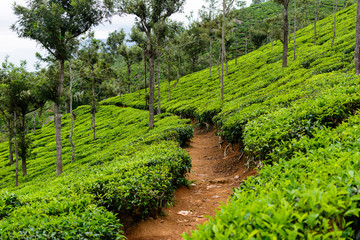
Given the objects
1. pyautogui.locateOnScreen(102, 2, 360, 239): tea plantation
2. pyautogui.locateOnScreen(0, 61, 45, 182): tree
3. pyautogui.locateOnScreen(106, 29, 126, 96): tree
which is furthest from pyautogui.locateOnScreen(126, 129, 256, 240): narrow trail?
pyautogui.locateOnScreen(106, 29, 126, 96): tree

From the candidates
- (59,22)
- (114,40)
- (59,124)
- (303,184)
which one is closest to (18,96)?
(59,124)

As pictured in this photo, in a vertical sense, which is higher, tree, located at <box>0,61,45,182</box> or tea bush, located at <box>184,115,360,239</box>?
tree, located at <box>0,61,45,182</box>

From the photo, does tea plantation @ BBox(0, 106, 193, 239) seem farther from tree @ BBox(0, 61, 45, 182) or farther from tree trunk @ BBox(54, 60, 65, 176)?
tree @ BBox(0, 61, 45, 182)

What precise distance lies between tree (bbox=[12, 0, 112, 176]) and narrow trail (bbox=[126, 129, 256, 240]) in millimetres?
12150

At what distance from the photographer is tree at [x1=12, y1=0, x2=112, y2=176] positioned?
1409 centimetres

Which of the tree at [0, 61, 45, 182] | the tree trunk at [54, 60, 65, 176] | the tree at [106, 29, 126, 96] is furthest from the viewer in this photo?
the tree at [106, 29, 126, 96]

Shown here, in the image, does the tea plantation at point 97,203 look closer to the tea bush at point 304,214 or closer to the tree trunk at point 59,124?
the tea bush at point 304,214

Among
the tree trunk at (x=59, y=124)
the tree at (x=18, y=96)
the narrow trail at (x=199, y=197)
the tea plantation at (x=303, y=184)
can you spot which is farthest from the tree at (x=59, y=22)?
the tea plantation at (x=303, y=184)

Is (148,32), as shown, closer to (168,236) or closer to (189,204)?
(189,204)

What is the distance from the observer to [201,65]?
219 feet

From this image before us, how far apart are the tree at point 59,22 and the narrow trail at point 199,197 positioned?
12.2m

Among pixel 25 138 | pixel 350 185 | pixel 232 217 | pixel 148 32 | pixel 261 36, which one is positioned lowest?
pixel 25 138

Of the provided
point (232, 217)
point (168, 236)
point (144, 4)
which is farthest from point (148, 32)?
point (232, 217)

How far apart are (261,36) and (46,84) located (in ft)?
208
